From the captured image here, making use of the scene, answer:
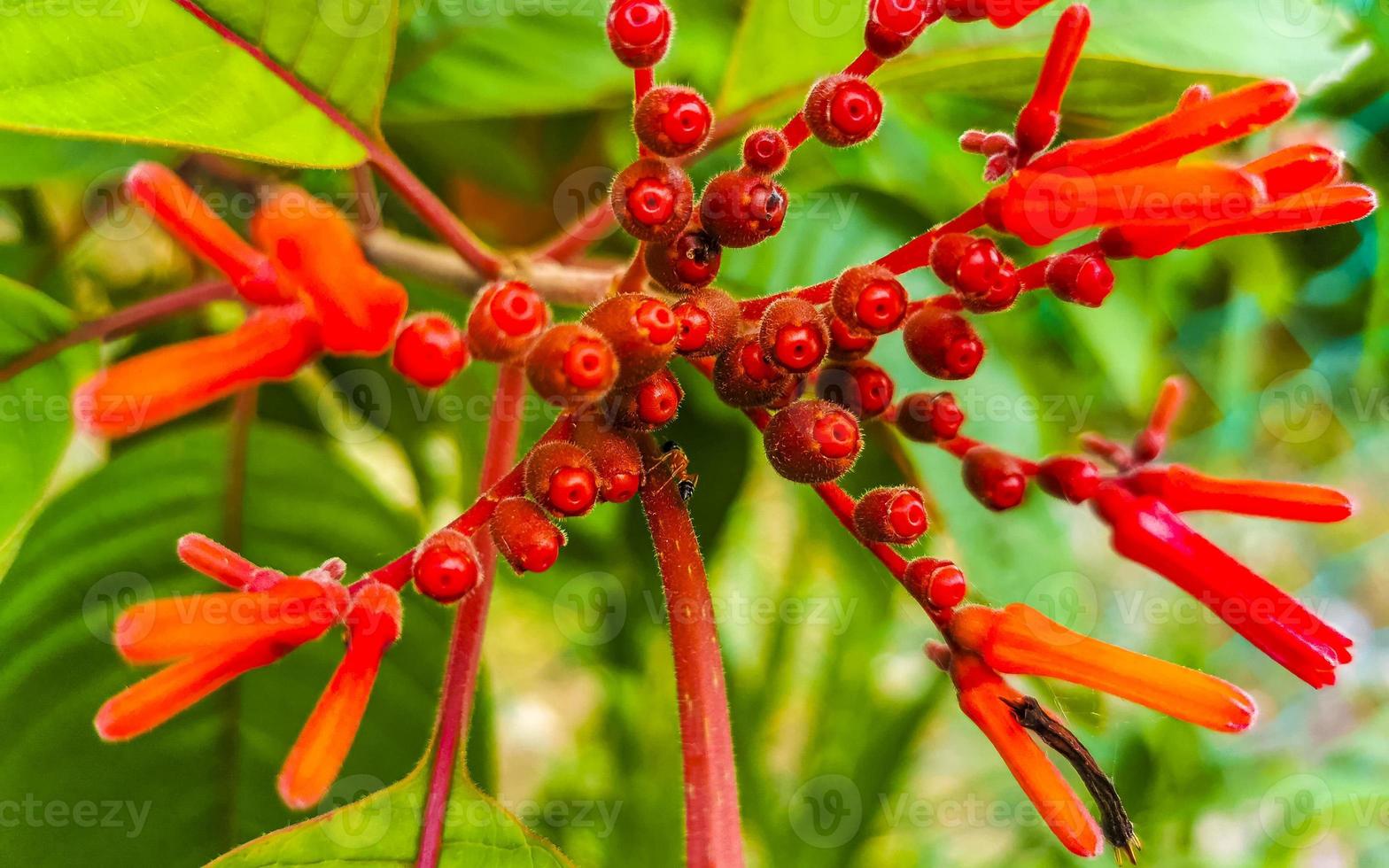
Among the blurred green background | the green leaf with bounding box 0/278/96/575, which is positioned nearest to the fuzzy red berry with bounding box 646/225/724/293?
the blurred green background

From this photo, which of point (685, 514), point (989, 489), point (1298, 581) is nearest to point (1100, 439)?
point (989, 489)

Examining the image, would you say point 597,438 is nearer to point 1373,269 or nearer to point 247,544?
point 247,544

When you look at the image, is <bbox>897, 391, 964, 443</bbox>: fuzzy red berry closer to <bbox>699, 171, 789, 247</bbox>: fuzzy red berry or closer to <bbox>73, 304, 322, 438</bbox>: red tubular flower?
<bbox>699, 171, 789, 247</bbox>: fuzzy red berry

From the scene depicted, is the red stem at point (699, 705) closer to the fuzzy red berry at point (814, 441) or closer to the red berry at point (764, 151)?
the fuzzy red berry at point (814, 441)

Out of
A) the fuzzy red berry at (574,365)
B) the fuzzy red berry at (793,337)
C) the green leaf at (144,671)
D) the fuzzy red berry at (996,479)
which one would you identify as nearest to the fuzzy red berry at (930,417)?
the fuzzy red berry at (996,479)

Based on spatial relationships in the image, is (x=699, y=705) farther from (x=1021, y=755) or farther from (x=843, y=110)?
(x=843, y=110)

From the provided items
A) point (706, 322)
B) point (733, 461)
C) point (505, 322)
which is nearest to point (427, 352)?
point (505, 322)
